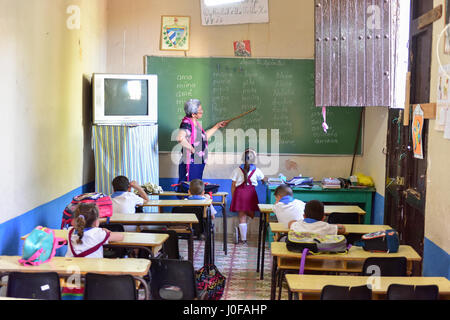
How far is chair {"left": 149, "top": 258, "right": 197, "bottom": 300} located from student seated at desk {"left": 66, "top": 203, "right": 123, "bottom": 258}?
1.50ft

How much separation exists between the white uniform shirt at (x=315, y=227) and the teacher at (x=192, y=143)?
10.2 feet

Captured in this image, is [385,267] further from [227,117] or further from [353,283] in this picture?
[227,117]

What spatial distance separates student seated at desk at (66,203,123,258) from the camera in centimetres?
350

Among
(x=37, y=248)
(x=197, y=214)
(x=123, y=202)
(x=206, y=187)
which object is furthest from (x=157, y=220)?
(x=206, y=187)

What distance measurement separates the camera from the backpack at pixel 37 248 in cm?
314

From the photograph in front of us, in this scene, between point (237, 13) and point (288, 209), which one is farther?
point (237, 13)

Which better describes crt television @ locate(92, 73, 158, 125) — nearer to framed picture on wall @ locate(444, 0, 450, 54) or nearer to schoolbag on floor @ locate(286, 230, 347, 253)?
schoolbag on floor @ locate(286, 230, 347, 253)


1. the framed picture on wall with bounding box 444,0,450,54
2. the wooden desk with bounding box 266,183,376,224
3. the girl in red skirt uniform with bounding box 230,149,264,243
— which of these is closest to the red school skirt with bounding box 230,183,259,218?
the girl in red skirt uniform with bounding box 230,149,264,243

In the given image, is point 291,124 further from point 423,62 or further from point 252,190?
point 423,62

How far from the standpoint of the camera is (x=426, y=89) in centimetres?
447

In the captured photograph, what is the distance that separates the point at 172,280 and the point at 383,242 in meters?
1.52

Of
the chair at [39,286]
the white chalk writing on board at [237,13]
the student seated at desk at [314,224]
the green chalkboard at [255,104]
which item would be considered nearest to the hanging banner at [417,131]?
the student seated at desk at [314,224]

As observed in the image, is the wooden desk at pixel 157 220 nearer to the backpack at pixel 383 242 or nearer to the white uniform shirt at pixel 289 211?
the white uniform shirt at pixel 289 211

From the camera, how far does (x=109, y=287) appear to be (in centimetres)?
287
